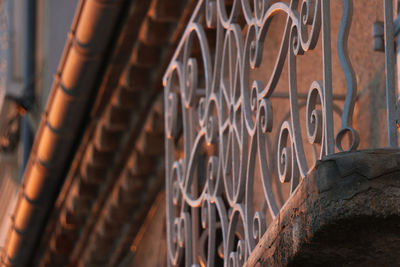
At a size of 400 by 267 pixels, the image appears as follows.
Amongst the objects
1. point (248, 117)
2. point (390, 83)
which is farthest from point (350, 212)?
point (248, 117)

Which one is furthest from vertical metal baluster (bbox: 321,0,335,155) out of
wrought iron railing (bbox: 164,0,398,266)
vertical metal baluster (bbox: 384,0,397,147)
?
vertical metal baluster (bbox: 384,0,397,147)

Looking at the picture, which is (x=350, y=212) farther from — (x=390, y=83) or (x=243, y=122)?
(x=243, y=122)

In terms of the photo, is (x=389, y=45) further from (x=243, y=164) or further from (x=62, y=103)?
(x=62, y=103)

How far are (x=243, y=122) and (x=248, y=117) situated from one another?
0.12 feet

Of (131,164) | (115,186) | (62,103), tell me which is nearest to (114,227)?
(115,186)

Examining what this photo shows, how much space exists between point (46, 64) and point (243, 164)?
6.49m

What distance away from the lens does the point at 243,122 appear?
2.23 m

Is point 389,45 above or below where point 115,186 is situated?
above

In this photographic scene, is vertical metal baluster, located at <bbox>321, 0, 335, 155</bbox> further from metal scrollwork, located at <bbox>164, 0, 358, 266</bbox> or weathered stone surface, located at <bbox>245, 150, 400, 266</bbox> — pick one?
weathered stone surface, located at <bbox>245, 150, 400, 266</bbox>

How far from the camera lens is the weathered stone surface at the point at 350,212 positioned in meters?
1.29

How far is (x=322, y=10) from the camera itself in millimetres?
1622

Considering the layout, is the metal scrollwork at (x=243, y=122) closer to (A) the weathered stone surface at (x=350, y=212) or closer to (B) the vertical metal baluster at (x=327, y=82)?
(B) the vertical metal baluster at (x=327, y=82)

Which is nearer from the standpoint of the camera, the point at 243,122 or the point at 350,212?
the point at 350,212

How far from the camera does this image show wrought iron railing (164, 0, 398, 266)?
159cm
